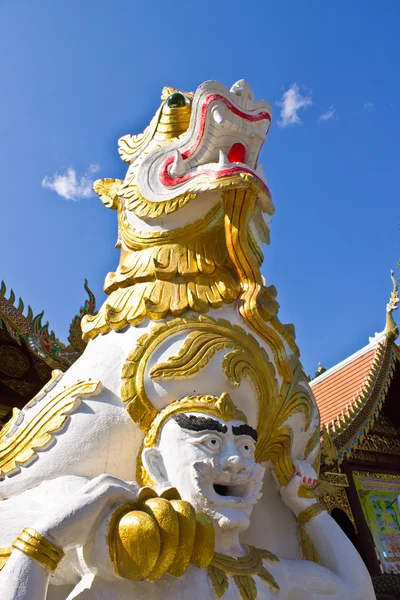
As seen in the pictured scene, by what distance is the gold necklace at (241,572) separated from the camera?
5.81 feet

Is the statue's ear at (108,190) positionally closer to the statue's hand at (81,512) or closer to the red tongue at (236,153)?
the red tongue at (236,153)

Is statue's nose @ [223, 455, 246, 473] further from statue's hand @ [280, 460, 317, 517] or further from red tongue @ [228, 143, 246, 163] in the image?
red tongue @ [228, 143, 246, 163]

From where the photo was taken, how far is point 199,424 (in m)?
1.95

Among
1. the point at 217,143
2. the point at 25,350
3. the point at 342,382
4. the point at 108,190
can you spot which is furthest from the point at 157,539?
the point at 342,382

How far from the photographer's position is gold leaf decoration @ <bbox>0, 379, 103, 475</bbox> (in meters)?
2.03

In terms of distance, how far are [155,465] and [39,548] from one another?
531mm

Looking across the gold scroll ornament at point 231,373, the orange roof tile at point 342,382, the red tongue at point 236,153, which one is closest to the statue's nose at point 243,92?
the red tongue at point 236,153

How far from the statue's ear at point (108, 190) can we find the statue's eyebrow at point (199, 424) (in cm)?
133

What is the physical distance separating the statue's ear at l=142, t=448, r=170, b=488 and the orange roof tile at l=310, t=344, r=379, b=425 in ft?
12.6

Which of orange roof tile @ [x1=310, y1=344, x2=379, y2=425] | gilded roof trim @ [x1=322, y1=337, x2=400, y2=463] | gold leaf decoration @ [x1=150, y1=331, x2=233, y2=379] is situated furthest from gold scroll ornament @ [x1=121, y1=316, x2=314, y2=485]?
orange roof tile @ [x1=310, y1=344, x2=379, y2=425]

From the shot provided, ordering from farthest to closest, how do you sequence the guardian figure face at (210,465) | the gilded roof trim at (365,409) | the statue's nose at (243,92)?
the gilded roof trim at (365,409) < the statue's nose at (243,92) < the guardian figure face at (210,465)

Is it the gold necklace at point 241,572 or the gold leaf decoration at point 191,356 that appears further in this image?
the gold leaf decoration at point 191,356

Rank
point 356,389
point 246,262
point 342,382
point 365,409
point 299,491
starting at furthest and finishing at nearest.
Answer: point 342,382
point 356,389
point 365,409
point 246,262
point 299,491

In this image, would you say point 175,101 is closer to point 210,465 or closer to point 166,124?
point 166,124
